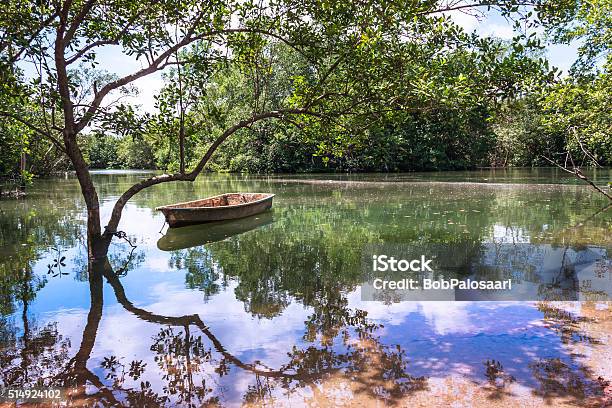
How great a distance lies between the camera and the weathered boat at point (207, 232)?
42.2 feet

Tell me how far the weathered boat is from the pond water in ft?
0.73

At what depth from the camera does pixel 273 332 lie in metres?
6.05

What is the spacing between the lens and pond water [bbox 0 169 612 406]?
445cm

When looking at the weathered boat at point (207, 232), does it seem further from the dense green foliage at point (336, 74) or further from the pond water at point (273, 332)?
the dense green foliage at point (336, 74)

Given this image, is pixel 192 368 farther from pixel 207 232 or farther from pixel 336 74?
pixel 207 232

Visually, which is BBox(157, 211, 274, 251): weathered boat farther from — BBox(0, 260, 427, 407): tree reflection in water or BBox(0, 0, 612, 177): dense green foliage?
BBox(0, 260, 427, 407): tree reflection in water

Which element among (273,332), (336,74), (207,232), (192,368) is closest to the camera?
(192,368)

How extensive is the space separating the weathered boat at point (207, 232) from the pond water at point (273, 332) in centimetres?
22

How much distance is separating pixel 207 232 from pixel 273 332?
28.9 ft

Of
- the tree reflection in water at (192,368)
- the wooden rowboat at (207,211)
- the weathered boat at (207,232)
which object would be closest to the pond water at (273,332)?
the tree reflection in water at (192,368)

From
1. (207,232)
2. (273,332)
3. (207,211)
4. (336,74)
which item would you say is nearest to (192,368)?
(273,332)

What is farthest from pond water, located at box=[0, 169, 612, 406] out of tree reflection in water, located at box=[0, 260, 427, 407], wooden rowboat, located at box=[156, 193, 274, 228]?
wooden rowboat, located at box=[156, 193, 274, 228]

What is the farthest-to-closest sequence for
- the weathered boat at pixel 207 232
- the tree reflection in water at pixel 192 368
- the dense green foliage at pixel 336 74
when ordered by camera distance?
1. the weathered boat at pixel 207 232
2. the dense green foliage at pixel 336 74
3. the tree reflection in water at pixel 192 368

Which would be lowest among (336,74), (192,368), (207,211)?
(192,368)
